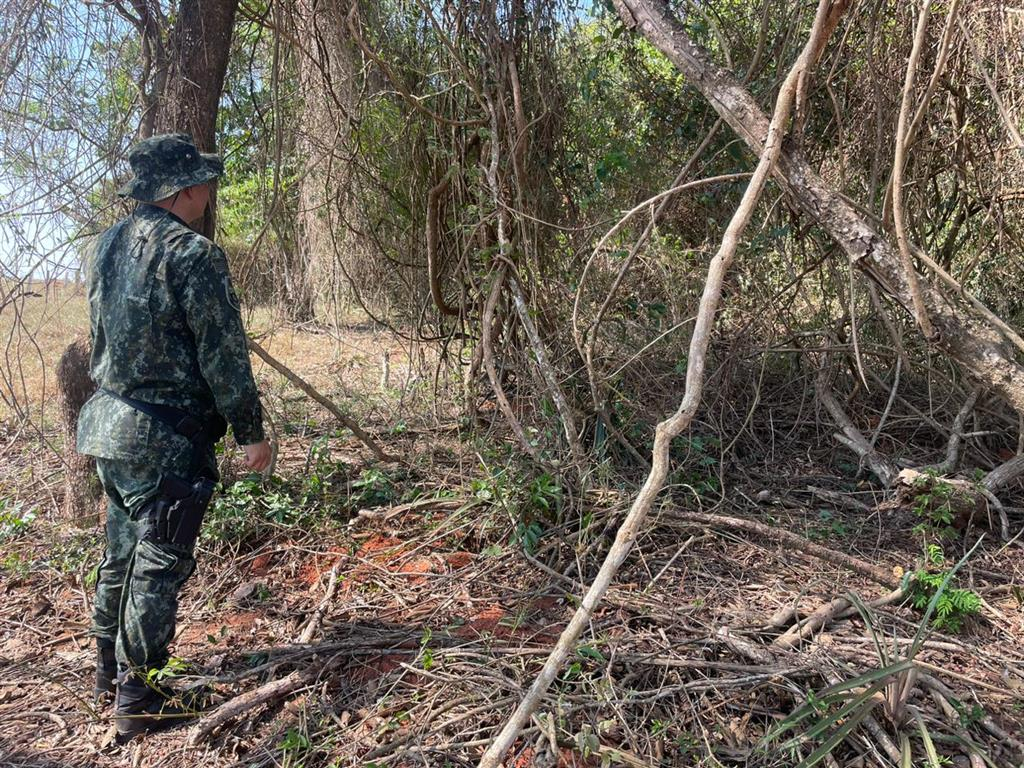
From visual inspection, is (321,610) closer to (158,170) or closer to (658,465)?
(158,170)

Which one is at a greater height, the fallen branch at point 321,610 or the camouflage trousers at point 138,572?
the camouflage trousers at point 138,572

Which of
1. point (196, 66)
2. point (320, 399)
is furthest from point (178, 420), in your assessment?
point (196, 66)

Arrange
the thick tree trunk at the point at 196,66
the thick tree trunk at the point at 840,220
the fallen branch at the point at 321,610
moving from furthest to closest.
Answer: the thick tree trunk at the point at 196,66 < the fallen branch at the point at 321,610 < the thick tree trunk at the point at 840,220

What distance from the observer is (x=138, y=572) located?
220cm

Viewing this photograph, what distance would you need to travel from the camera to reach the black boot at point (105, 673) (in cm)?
237

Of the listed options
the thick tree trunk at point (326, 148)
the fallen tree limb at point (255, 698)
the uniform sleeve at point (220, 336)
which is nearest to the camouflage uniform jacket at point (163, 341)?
the uniform sleeve at point (220, 336)

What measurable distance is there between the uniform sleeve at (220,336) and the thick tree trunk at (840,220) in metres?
1.67

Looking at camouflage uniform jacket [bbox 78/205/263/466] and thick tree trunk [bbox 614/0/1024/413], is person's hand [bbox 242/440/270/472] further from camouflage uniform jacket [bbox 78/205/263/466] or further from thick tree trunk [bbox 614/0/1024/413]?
thick tree trunk [bbox 614/0/1024/413]

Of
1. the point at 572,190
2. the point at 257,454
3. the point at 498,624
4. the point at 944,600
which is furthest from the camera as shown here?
the point at 572,190

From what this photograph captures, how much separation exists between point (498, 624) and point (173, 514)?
1150 millimetres

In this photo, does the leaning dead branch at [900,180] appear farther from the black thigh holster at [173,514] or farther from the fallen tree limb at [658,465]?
the black thigh holster at [173,514]

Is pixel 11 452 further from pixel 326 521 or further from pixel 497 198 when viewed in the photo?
pixel 497 198

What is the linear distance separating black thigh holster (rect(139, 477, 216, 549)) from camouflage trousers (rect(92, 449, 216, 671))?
0.06 ft

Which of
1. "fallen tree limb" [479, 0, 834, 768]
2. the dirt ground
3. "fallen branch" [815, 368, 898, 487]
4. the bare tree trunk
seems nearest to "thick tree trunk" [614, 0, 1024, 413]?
"fallen tree limb" [479, 0, 834, 768]
